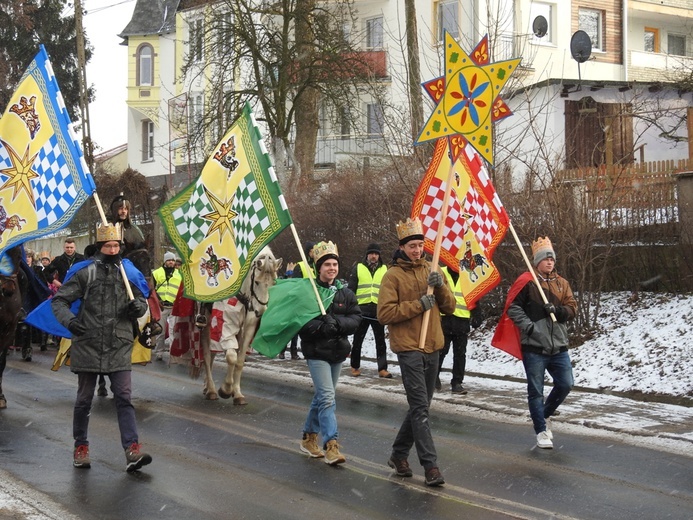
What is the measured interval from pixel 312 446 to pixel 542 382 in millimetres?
2300

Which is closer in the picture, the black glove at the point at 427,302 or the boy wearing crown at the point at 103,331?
the black glove at the point at 427,302

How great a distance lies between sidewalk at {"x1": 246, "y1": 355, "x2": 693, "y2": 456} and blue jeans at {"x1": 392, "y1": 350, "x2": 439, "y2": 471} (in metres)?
2.83

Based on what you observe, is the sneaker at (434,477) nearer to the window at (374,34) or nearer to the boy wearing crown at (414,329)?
the boy wearing crown at (414,329)

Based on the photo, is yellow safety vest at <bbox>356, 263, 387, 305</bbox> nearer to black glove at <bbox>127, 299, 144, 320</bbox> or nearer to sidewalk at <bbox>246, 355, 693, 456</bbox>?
sidewalk at <bbox>246, 355, 693, 456</bbox>

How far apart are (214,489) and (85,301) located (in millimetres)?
1984

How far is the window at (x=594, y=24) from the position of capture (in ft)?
135

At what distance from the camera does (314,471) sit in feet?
30.1

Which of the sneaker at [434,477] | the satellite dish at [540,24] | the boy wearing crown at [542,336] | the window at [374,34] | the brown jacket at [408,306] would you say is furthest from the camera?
the window at [374,34]

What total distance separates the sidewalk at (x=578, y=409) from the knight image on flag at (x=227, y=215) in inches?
137

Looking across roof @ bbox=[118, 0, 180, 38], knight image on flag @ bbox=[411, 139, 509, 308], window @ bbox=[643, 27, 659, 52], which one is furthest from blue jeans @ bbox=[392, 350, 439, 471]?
roof @ bbox=[118, 0, 180, 38]

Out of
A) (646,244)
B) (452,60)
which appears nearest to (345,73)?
(646,244)

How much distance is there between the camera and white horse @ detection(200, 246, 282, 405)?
13.4 metres

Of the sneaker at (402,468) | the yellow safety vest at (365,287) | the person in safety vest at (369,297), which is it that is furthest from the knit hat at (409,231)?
the yellow safety vest at (365,287)

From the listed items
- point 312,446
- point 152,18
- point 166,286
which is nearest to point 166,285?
point 166,286
